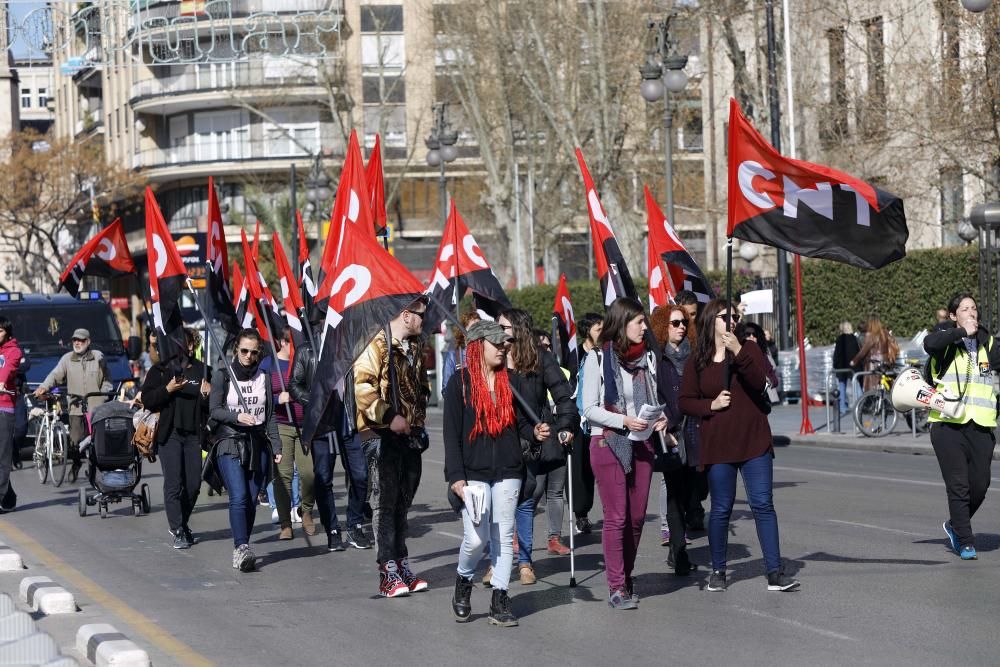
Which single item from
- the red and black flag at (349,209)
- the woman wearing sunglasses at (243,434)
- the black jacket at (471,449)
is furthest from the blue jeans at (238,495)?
the black jacket at (471,449)

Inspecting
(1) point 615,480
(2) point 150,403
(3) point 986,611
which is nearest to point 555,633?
(1) point 615,480

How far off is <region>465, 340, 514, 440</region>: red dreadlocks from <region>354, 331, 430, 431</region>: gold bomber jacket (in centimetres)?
94

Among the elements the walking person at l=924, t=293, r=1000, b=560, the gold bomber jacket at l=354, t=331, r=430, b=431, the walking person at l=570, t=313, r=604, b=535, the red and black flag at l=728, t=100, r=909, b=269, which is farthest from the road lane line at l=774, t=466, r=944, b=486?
the gold bomber jacket at l=354, t=331, r=430, b=431

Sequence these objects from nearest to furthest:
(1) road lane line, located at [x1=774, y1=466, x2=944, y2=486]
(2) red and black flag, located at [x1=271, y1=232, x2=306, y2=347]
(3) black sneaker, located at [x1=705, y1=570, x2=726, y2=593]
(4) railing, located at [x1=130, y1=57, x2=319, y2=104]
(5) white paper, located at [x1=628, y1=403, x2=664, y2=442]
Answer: (5) white paper, located at [x1=628, y1=403, x2=664, y2=442]
(3) black sneaker, located at [x1=705, y1=570, x2=726, y2=593]
(2) red and black flag, located at [x1=271, y1=232, x2=306, y2=347]
(1) road lane line, located at [x1=774, y1=466, x2=944, y2=486]
(4) railing, located at [x1=130, y1=57, x2=319, y2=104]

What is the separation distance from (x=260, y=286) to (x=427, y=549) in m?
4.88

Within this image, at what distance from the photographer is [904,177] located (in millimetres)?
33188

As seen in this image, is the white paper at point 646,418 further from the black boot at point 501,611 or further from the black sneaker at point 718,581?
the black boot at point 501,611

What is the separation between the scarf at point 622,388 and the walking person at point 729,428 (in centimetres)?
43

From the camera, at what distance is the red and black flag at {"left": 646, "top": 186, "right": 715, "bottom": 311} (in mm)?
13188

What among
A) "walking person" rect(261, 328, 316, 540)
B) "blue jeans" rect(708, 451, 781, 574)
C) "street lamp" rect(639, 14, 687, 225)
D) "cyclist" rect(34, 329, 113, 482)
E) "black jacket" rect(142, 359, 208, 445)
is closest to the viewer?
"blue jeans" rect(708, 451, 781, 574)

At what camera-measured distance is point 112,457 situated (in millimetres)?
15453

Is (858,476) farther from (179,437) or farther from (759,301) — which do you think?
(179,437)

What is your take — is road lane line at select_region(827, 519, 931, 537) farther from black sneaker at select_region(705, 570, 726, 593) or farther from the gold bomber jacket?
the gold bomber jacket

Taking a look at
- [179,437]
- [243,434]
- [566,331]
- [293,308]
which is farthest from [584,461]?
[293,308]
